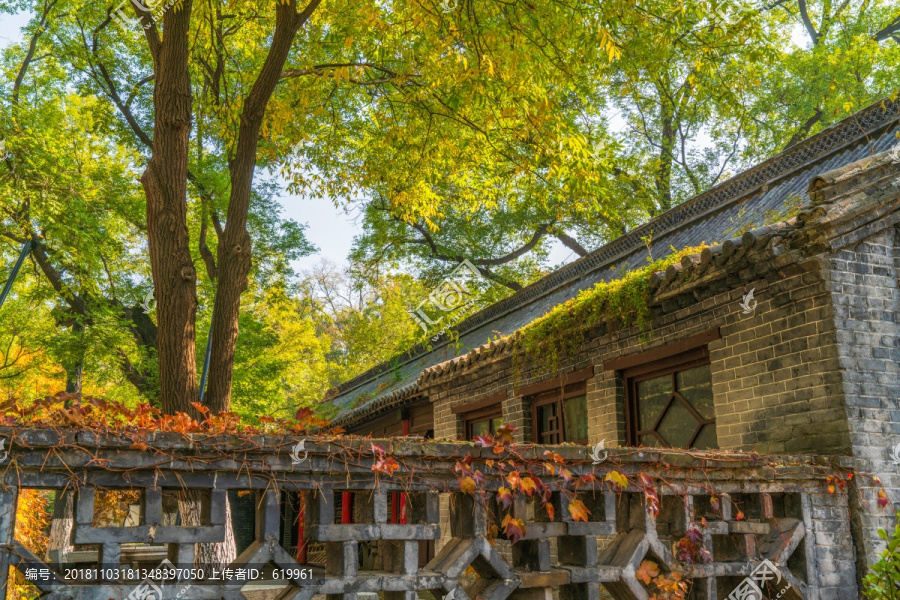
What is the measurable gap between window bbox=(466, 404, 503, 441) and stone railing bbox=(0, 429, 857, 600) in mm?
5810

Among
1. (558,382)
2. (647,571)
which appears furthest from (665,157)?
(647,571)

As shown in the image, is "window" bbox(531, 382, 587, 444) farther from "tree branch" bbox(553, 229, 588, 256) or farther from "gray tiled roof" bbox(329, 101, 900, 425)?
"tree branch" bbox(553, 229, 588, 256)

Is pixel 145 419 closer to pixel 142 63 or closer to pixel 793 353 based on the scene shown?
pixel 793 353

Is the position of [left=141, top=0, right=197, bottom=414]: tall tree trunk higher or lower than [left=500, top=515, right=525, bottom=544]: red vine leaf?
higher

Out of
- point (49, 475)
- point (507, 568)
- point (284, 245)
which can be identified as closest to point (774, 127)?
point (284, 245)

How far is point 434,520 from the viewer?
3861 mm

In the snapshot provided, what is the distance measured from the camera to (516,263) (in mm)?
24016

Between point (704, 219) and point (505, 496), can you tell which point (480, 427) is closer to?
point (704, 219)

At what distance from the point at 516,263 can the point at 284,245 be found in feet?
29.4

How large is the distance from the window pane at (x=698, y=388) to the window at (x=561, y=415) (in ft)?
5.33

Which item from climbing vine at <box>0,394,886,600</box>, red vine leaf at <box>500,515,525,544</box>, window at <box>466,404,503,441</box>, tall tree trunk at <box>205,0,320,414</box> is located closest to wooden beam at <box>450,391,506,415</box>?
window at <box>466,404,503,441</box>

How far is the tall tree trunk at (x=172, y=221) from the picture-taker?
6.58 metres

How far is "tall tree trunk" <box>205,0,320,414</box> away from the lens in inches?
280

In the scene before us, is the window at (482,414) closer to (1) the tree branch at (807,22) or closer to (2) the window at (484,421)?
(2) the window at (484,421)
